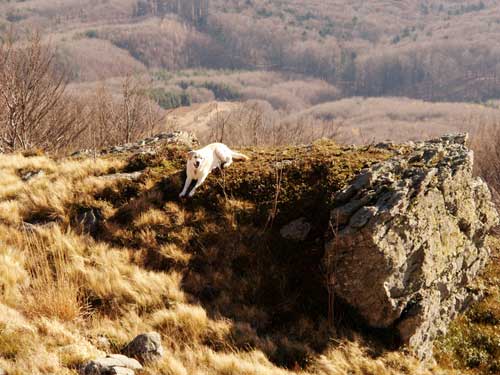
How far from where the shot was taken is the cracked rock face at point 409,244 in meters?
7.41

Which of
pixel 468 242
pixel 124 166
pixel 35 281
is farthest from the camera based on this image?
pixel 124 166

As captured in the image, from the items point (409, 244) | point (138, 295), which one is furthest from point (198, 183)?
point (409, 244)

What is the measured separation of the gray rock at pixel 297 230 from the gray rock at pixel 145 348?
3361 mm

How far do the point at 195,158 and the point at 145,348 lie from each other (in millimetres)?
4161

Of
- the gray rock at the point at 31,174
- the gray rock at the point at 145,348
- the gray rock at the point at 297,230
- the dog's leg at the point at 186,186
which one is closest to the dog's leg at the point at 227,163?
the dog's leg at the point at 186,186

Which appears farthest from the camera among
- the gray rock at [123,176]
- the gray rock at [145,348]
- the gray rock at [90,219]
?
the gray rock at [123,176]

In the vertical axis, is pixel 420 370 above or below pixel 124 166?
below

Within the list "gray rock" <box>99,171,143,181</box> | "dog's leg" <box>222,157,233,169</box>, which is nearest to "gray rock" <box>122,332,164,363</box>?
"dog's leg" <box>222,157,233,169</box>

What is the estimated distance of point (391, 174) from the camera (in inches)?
340

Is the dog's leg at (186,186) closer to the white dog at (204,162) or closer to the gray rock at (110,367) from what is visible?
the white dog at (204,162)

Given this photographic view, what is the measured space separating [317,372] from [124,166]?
6.98m

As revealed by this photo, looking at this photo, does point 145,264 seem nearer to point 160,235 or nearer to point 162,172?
point 160,235

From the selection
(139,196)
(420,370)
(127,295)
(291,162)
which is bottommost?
(420,370)

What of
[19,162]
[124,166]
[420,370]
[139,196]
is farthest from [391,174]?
[19,162]
